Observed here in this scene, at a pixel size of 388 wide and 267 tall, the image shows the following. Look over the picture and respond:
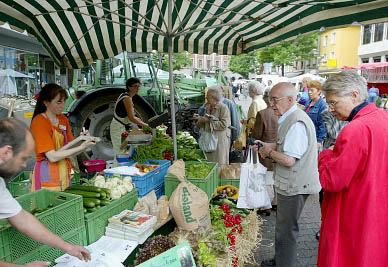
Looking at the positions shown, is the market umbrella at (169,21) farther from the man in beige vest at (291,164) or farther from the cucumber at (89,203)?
the cucumber at (89,203)

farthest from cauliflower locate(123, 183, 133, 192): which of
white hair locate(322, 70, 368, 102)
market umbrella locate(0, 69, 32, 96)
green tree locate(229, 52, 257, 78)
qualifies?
green tree locate(229, 52, 257, 78)

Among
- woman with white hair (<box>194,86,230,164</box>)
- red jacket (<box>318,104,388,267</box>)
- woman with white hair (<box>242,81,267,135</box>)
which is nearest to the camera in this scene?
red jacket (<box>318,104,388,267</box>)

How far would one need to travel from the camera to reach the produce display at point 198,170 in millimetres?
3367

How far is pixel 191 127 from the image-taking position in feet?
26.7

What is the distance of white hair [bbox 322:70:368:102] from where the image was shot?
1.73 m

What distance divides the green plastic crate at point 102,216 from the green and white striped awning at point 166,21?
196 cm

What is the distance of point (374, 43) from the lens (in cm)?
2858

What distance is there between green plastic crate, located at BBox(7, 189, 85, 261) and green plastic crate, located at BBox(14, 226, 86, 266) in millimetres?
26

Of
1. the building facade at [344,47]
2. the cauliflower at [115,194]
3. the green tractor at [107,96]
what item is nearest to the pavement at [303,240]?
the cauliflower at [115,194]

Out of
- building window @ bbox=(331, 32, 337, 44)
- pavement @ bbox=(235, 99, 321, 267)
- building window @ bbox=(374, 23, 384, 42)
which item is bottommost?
pavement @ bbox=(235, 99, 321, 267)

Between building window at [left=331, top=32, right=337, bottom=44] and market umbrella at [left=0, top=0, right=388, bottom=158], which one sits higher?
building window at [left=331, top=32, right=337, bottom=44]

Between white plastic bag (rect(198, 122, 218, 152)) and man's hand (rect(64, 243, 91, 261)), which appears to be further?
white plastic bag (rect(198, 122, 218, 152))

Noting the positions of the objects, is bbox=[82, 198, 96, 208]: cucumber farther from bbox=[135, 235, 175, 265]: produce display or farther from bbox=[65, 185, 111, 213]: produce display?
bbox=[135, 235, 175, 265]: produce display

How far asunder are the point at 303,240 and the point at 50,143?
3204 mm
